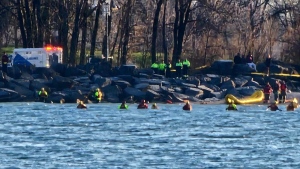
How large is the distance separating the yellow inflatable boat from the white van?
54.1 ft

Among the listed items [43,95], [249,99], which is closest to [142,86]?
[43,95]

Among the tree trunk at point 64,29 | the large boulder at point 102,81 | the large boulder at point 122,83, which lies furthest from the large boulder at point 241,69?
the tree trunk at point 64,29

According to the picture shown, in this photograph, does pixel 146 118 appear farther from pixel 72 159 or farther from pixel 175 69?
pixel 175 69

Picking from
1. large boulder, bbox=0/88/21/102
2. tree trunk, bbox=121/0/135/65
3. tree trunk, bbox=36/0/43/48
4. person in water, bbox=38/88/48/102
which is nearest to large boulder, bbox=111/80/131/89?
person in water, bbox=38/88/48/102

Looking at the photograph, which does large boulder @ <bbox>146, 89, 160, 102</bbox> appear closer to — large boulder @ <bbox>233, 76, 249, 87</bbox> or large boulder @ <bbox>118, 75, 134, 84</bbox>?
large boulder @ <bbox>118, 75, 134, 84</bbox>

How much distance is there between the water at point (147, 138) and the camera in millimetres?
34781

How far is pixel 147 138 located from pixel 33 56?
1466 inches

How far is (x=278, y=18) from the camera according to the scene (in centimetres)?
10288

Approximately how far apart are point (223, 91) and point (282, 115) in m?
14.5

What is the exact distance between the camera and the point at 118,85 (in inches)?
2822

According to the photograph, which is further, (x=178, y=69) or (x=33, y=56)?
(x=33, y=56)

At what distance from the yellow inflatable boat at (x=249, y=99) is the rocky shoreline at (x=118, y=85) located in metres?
1.40

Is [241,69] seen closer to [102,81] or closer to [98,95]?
[102,81]

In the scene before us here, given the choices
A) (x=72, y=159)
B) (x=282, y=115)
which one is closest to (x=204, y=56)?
(x=282, y=115)
